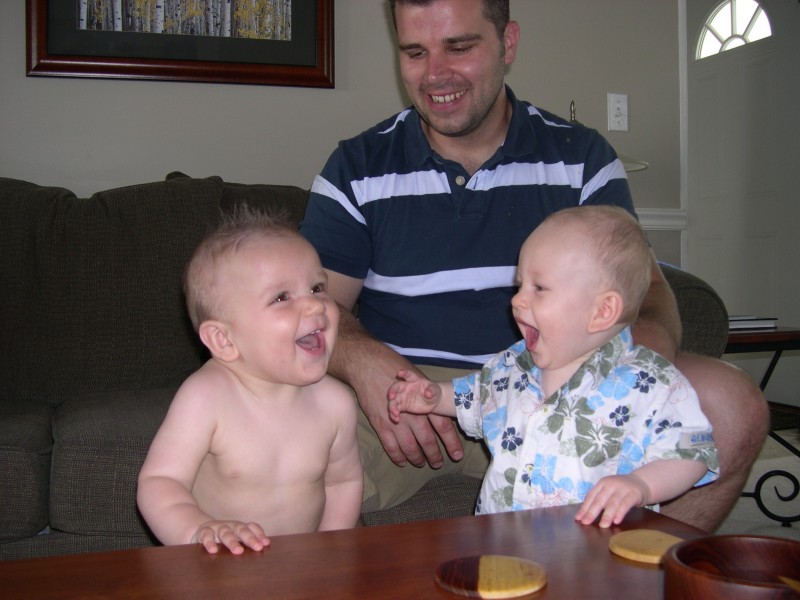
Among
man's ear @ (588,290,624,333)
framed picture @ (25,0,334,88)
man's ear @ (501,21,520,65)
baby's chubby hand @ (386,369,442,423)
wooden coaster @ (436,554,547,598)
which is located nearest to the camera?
wooden coaster @ (436,554,547,598)

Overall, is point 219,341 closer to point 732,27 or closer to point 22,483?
point 22,483

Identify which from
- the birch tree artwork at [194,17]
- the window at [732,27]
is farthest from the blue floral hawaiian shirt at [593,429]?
the window at [732,27]

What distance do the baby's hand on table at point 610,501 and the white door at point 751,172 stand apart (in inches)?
144

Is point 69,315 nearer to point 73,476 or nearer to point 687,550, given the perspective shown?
point 73,476

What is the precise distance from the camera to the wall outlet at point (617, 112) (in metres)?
3.06

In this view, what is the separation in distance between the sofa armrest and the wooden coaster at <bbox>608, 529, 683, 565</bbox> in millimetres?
929

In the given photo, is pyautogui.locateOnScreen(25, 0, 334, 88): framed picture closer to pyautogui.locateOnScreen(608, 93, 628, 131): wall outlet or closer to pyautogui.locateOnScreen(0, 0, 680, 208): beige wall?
pyautogui.locateOnScreen(0, 0, 680, 208): beige wall

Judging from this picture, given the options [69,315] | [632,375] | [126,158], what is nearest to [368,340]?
[632,375]

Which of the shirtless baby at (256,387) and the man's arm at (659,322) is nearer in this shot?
the shirtless baby at (256,387)

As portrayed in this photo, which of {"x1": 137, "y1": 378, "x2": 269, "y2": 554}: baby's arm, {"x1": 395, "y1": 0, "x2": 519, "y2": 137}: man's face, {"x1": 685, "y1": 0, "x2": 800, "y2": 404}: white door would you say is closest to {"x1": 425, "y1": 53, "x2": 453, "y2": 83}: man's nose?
{"x1": 395, "y1": 0, "x2": 519, "y2": 137}: man's face

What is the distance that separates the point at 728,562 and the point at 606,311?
0.63m

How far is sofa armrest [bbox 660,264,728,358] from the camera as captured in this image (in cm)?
164

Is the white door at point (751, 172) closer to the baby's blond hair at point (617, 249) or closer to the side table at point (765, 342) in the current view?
the side table at point (765, 342)

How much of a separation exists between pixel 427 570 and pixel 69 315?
1561mm
